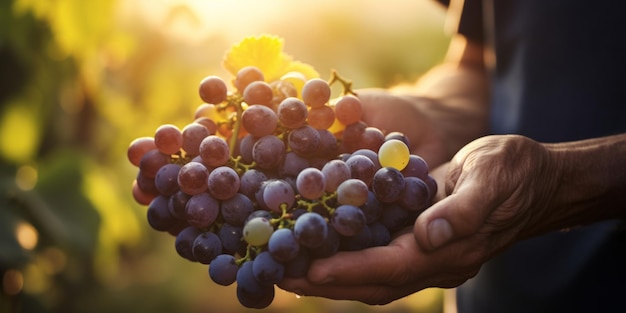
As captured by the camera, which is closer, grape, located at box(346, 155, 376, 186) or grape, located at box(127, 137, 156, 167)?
grape, located at box(346, 155, 376, 186)

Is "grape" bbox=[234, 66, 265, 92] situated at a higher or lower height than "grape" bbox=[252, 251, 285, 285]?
higher

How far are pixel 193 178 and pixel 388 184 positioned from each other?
0.28 meters

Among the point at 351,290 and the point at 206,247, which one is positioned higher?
the point at 206,247

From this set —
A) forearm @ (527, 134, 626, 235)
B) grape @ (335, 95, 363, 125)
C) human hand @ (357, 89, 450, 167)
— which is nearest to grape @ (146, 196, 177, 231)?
grape @ (335, 95, 363, 125)

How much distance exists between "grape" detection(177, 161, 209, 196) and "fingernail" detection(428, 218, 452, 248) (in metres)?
0.33

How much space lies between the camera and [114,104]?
2.40m

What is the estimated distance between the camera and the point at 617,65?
128 cm

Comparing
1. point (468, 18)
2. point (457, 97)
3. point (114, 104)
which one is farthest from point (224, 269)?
point (114, 104)

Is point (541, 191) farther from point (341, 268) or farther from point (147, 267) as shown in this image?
point (147, 267)

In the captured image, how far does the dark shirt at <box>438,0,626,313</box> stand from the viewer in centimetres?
127

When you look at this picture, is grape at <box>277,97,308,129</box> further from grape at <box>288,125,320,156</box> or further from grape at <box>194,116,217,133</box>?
grape at <box>194,116,217,133</box>

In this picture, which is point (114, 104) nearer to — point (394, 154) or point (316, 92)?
point (316, 92)

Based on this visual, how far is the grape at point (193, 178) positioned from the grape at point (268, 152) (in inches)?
3.1

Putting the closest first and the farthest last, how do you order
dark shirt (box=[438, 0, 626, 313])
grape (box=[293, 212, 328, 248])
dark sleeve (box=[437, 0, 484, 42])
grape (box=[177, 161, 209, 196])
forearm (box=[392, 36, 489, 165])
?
grape (box=[293, 212, 328, 248]) < grape (box=[177, 161, 209, 196]) < dark shirt (box=[438, 0, 626, 313]) < forearm (box=[392, 36, 489, 165]) < dark sleeve (box=[437, 0, 484, 42])
